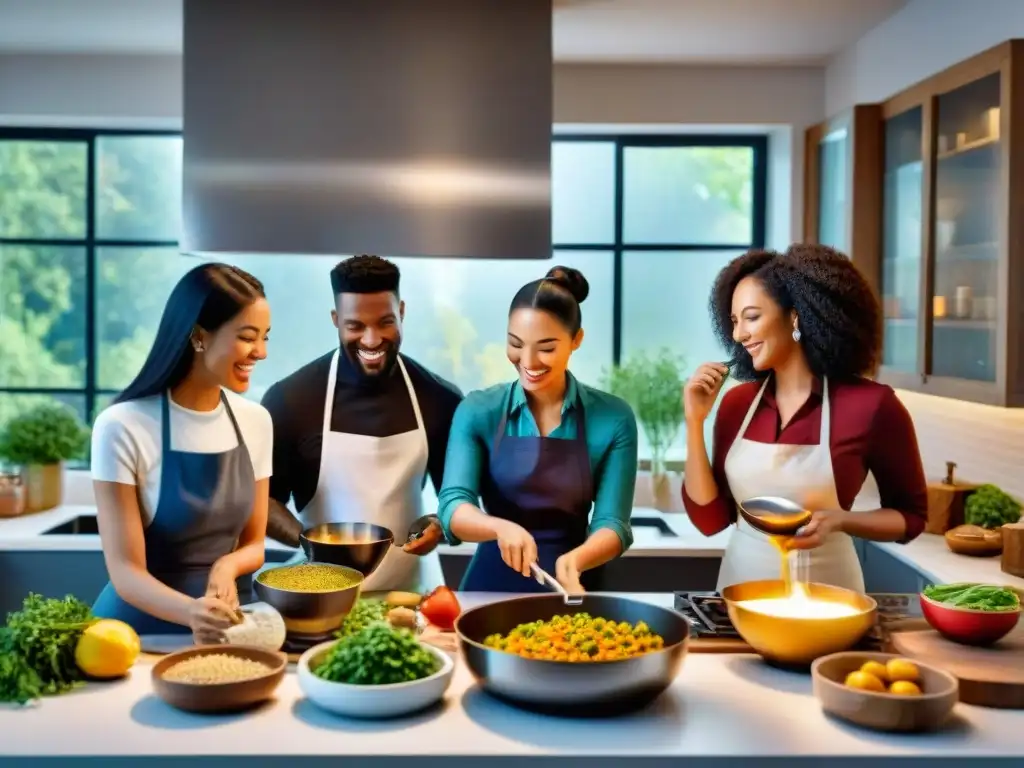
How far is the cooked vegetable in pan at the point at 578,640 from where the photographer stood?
1.71m

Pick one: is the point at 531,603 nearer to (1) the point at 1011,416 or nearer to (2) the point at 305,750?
(2) the point at 305,750

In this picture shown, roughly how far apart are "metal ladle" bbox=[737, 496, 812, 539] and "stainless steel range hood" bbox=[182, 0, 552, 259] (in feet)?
4.80

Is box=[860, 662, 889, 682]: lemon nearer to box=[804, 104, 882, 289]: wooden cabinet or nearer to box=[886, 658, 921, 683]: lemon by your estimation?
box=[886, 658, 921, 683]: lemon

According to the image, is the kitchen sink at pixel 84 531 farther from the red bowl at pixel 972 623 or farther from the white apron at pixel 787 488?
the red bowl at pixel 972 623

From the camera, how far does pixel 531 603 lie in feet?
6.48

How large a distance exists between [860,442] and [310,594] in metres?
1.36

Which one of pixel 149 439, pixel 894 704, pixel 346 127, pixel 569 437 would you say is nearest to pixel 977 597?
pixel 894 704

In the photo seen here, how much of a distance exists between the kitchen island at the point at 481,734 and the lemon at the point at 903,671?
92 mm

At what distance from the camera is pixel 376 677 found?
5.51 feet

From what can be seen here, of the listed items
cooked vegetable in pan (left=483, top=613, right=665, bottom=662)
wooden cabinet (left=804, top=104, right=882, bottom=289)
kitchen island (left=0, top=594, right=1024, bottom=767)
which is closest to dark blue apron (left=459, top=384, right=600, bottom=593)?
cooked vegetable in pan (left=483, top=613, right=665, bottom=662)

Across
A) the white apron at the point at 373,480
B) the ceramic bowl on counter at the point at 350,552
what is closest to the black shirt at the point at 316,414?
the white apron at the point at 373,480

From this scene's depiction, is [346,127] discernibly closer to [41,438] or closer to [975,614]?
[41,438]

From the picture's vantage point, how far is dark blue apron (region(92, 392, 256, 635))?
225cm

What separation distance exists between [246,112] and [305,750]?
243cm
